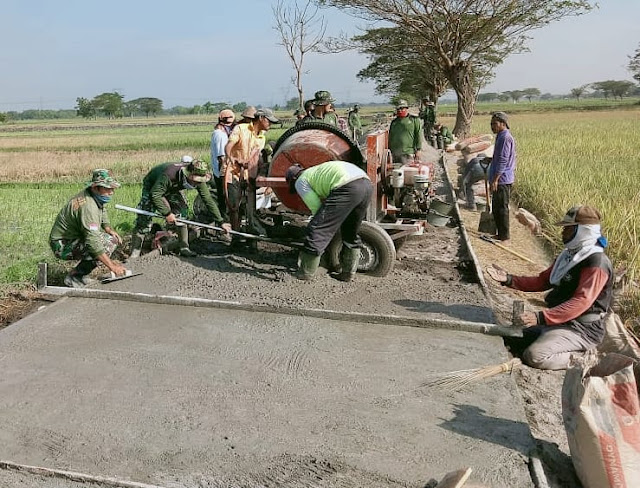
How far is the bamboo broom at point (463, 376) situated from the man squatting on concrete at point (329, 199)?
2.03 m

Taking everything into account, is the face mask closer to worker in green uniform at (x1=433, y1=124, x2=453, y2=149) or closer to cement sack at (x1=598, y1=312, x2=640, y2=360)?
cement sack at (x1=598, y1=312, x2=640, y2=360)

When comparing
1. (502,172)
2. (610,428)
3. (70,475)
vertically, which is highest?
(502,172)

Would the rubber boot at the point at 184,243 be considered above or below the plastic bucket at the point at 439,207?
below

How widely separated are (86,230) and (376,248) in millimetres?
2886

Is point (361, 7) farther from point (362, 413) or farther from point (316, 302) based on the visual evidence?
point (362, 413)

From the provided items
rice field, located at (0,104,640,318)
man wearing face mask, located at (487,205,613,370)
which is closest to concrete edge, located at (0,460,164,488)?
man wearing face mask, located at (487,205,613,370)

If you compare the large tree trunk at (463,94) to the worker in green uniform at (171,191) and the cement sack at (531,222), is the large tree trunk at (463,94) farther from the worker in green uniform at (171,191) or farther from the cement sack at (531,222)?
the worker in green uniform at (171,191)

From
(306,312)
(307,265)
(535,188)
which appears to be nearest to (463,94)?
(535,188)

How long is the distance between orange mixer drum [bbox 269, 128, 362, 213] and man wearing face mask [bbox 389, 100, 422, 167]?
13.8ft

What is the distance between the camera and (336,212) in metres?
5.62

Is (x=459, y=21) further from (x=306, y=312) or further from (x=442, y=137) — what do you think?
(x=306, y=312)

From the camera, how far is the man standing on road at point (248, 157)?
676cm

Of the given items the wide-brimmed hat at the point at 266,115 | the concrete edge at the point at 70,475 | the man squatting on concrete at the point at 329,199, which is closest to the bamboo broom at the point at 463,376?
the concrete edge at the point at 70,475

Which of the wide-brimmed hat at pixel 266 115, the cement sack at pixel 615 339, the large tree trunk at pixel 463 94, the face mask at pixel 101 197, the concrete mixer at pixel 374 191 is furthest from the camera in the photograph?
the large tree trunk at pixel 463 94
